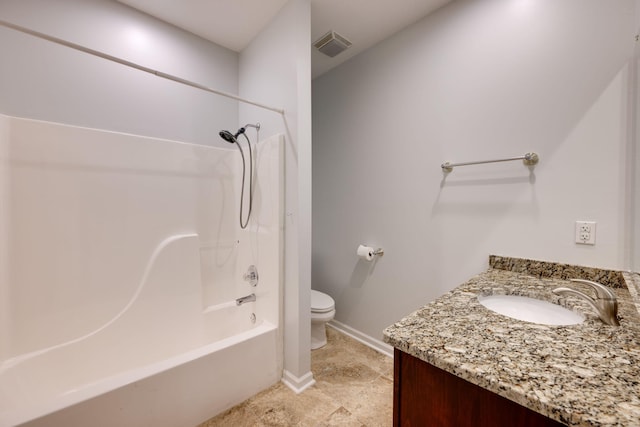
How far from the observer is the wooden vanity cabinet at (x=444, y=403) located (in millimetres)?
569

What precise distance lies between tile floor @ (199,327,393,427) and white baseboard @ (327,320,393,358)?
2.9 inches

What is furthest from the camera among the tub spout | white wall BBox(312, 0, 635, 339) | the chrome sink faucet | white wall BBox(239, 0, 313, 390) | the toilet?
the toilet

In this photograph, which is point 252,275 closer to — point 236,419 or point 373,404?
point 236,419

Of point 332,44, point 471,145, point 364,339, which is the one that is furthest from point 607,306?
point 332,44

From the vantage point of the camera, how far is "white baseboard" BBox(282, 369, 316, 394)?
1626 mm

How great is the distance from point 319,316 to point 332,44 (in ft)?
7.15

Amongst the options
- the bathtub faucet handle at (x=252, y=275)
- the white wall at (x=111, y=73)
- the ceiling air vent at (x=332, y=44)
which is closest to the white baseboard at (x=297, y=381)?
the bathtub faucet handle at (x=252, y=275)

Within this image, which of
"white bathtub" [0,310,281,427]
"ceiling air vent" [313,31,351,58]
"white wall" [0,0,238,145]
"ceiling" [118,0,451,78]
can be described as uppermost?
"ceiling" [118,0,451,78]

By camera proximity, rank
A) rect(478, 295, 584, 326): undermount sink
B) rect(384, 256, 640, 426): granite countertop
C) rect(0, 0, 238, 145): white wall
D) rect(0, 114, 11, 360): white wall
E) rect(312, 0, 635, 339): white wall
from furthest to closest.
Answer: rect(0, 0, 238, 145): white wall, rect(0, 114, 11, 360): white wall, rect(312, 0, 635, 339): white wall, rect(478, 295, 584, 326): undermount sink, rect(384, 256, 640, 426): granite countertop

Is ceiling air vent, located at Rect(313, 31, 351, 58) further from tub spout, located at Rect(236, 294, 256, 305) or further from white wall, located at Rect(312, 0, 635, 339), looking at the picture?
tub spout, located at Rect(236, 294, 256, 305)

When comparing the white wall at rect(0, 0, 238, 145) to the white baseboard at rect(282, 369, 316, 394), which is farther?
the white baseboard at rect(282, 369, 316, 394)

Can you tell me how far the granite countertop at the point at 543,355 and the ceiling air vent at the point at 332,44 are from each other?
2020 mm

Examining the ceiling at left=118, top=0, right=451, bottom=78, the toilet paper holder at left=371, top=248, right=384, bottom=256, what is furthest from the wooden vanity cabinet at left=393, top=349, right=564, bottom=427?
the ceiling at left=118, top=0, right=451, bottom=78

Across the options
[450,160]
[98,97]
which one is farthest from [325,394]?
[98,97]
